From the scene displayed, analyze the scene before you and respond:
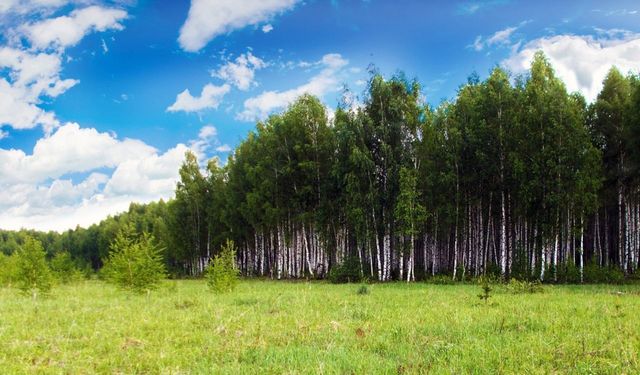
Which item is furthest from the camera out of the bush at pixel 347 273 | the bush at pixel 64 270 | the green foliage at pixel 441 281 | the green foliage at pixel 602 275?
the bush at pixel 64 270

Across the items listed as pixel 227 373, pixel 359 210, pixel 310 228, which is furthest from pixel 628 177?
pixel 227 373

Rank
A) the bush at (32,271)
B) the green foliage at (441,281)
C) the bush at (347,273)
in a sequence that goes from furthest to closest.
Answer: the bush at (347,273)
the green foliage at (441,281)
the bush at (32,271)

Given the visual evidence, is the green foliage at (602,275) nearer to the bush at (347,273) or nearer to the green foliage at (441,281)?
the green foliage at (441,281)

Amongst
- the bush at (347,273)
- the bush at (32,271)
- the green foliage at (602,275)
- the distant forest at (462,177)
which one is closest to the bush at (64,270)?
the distant forest at (462,177)

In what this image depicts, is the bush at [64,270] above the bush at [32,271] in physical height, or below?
below

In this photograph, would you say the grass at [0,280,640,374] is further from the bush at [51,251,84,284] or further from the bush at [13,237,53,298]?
the bush at [51,251,84,284]

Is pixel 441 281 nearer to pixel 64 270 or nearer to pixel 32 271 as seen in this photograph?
pixel 32 271

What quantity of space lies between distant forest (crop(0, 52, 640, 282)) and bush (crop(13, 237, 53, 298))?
21114mm

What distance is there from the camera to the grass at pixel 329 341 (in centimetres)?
696

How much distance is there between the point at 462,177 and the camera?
33.2m

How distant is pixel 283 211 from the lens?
42562mm

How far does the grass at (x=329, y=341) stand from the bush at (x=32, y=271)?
12.6m

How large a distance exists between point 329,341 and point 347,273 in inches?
1109

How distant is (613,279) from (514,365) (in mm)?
27663
